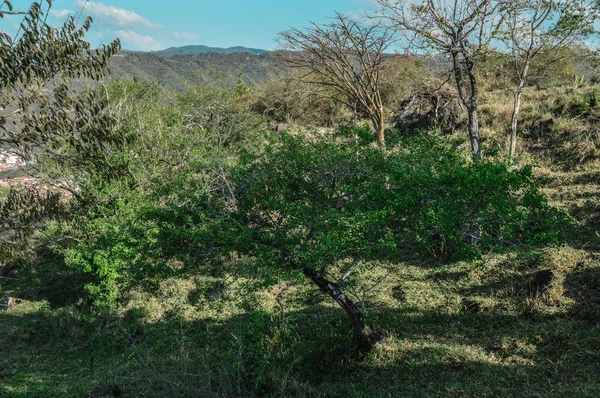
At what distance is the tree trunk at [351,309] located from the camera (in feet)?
24.9

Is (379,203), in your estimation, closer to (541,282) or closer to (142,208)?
(541,282)

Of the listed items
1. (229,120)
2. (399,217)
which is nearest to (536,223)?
(399,217)

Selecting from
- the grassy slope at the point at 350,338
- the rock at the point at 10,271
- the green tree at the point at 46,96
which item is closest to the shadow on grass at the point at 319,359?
the grassy slope at the point at 350,338

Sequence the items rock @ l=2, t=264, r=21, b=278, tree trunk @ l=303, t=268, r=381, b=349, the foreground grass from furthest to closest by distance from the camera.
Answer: rock @ l=2, t=264, r=21, b=278 → tree trunk @ l=303, t=268, r=381, b=349 → the foreground grass

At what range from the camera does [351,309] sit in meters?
7.85

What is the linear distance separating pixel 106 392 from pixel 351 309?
487 centimetres

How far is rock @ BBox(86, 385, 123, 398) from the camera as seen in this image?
311 inches

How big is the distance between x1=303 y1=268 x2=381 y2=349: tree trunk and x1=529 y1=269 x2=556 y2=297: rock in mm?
3732

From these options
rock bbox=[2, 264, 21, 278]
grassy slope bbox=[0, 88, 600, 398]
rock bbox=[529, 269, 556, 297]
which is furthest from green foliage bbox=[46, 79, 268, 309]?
rock bbox=[529, 269, 556, 297]

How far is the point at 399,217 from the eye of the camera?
661 cm

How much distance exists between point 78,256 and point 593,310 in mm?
12444

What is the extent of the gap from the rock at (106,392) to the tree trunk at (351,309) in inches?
168

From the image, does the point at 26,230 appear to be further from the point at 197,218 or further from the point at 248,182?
the point at 248,182

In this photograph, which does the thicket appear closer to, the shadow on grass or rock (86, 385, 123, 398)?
the shadow on grass
